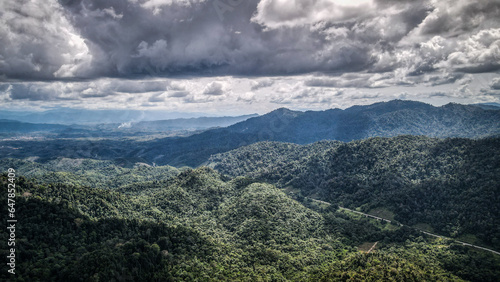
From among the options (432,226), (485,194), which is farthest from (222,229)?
(485,194)

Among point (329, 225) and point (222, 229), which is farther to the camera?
point (329, 225)

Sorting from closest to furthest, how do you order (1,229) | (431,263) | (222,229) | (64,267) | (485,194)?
(64,267), (1,229), (431,263), (222,229), (485,194)

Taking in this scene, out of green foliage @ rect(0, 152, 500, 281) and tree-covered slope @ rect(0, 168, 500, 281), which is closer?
tree-covered slope @ rect(0, 168, 500, 281)

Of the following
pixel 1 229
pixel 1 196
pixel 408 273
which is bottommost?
pixel 408 273

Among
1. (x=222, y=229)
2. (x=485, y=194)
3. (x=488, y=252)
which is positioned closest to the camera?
(x=488, y=252)

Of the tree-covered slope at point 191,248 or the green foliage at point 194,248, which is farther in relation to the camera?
the green foliage at point 194,248

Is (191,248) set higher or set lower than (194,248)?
higher

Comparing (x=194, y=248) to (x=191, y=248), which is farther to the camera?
(x=194, y=248)

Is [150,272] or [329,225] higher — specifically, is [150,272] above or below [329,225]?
above

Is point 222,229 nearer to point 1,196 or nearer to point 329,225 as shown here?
point 329,225
